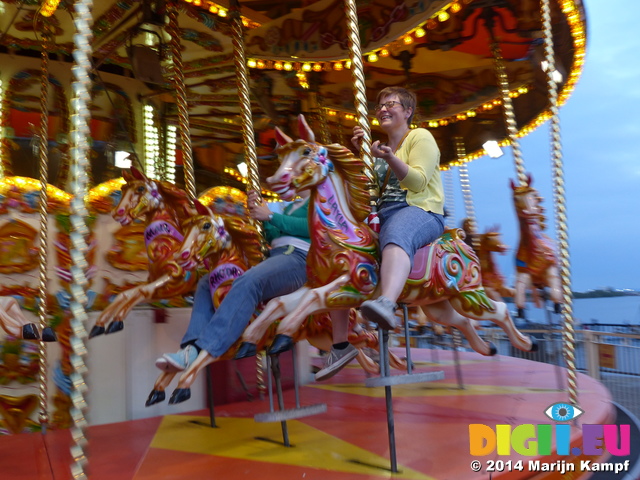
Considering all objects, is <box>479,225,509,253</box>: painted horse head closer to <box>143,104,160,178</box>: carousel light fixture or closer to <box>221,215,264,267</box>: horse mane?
<box>221,215,264,267</box>: horse mane

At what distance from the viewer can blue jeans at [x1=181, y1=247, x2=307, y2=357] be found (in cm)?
273

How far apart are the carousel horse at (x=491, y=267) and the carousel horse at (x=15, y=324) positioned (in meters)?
4.31

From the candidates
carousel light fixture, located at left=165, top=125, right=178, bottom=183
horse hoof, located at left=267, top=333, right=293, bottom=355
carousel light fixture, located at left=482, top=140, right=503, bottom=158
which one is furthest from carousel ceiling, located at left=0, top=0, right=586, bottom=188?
horse hoof, located at left=267, top=333, right=293, bottom=355

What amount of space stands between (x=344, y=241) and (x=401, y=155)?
613 mm

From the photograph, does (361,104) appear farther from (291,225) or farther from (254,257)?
(254,257)

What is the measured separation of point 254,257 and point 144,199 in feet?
3.23

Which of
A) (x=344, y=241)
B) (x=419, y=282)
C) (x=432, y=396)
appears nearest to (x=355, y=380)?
(x=432, y=396)

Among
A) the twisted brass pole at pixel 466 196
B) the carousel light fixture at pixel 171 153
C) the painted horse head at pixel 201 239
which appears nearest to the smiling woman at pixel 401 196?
the painted horse head at pixel 201 239

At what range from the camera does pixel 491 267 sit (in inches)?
237

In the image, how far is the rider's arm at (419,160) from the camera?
107 inches

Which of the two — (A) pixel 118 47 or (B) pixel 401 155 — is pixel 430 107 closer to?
(A) pixel 118 47

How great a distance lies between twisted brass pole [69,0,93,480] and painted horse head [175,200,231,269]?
4.70 feet

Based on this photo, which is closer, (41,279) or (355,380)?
(41,279)

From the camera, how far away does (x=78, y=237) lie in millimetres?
1755
